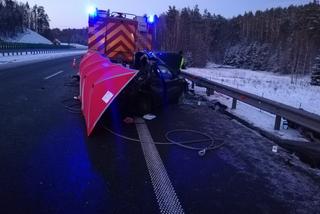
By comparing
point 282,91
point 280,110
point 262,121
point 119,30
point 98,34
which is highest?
point 119,30

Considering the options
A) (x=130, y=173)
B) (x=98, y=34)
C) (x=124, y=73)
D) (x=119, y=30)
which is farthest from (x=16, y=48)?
(x=130, y=173)

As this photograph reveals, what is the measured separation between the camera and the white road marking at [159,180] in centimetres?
370

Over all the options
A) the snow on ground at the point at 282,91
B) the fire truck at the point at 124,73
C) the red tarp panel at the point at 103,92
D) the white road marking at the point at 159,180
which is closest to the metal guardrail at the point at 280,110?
the fire truck at the point at 124,73

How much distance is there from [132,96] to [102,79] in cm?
87

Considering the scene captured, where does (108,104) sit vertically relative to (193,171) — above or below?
above

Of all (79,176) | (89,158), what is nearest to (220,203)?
(79,176)

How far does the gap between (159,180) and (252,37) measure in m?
113

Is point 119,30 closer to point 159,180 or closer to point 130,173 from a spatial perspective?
point 130,173

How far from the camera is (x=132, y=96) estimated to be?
26.2ft

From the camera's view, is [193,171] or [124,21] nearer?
[193,171]

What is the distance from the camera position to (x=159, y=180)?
4.43 meters

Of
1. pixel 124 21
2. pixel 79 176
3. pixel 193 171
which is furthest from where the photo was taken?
pixel 124 21

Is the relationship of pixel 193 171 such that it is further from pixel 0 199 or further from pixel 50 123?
pixel 50 123

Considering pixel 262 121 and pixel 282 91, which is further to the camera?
pixel 282 91
